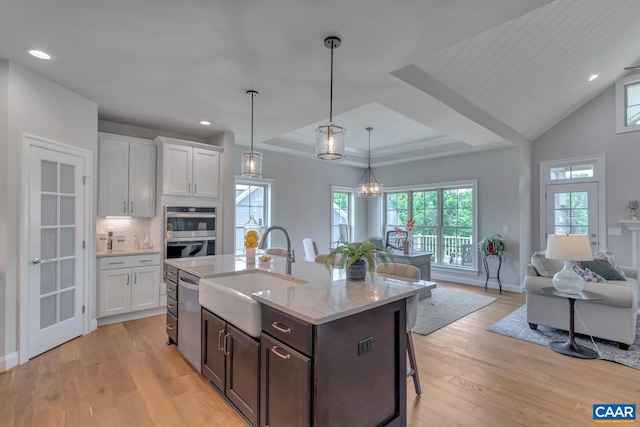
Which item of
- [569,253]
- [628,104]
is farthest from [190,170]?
[628,104]

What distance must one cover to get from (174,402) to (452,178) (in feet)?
20.4

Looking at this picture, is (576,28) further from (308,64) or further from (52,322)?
(52,322)

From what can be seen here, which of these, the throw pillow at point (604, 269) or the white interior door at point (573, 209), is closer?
the throw pillow at point (604, 269)

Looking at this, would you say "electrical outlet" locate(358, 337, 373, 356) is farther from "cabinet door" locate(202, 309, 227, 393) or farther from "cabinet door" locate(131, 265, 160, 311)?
"cabinet door" locate(131, 265, 160, 311)

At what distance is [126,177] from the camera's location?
13.5 feet

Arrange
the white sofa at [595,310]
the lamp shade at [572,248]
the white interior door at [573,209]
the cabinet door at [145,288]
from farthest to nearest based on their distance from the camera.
Answer: the white interior door at [573,209], the cabinet door at [145,288], the white sofa at [595,310], the lamp shade at [572,248]

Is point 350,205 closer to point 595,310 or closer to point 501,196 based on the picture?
point 501,196

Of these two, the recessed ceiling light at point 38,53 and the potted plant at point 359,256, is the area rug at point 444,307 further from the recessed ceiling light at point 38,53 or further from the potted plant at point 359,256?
the recessed ceiling light at point 38,53

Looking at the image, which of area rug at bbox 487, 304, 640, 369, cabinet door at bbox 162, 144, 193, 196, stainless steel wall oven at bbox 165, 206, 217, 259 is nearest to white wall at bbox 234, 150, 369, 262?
cabinet door at bbox 162, 144, 193, 196

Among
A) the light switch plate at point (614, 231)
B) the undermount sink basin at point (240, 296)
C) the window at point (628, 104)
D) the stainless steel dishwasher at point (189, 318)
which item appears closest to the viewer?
the undermount sink basin at point (240, 296)

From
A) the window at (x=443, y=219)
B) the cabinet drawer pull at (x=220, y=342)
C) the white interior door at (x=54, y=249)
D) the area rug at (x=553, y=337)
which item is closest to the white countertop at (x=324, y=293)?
the cabinet drawer pull at (x=220, y=342)

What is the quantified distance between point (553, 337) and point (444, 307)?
136cm

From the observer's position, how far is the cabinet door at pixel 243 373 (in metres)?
1.82

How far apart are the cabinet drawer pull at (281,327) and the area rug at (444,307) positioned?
8.29 feet
